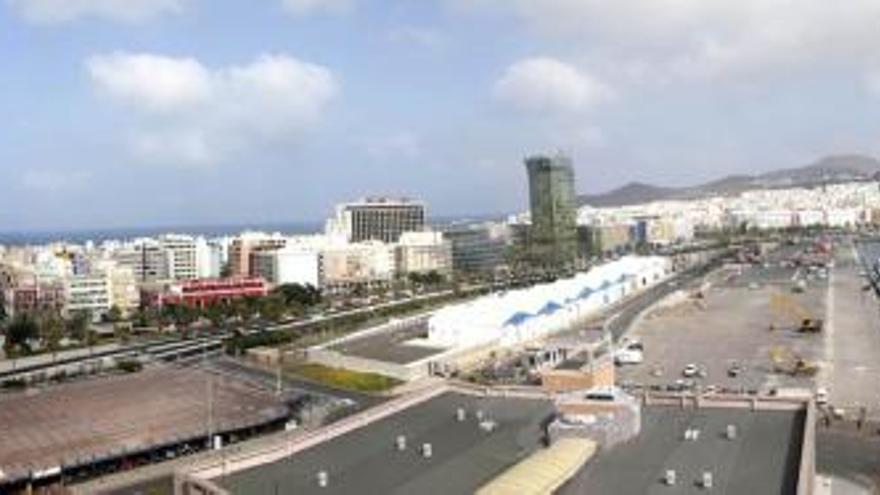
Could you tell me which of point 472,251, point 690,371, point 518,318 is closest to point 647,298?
point 518,318

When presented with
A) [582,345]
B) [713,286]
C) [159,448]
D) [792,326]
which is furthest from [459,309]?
[713,286]

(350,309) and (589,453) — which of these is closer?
(589,453)

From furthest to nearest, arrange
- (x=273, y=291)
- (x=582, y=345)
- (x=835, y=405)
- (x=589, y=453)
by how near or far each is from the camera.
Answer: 1. (x=273, y=291)
2. (x=582, y=345)
3. (x=835, y=405)
4. (x=589, y=453)

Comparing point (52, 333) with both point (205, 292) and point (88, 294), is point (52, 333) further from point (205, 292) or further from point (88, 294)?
point (205, 292)

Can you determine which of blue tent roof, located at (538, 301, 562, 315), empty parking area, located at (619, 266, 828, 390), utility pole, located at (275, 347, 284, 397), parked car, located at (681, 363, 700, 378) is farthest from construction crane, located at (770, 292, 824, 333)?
utility pole, located at (275, 347, 284, 397)

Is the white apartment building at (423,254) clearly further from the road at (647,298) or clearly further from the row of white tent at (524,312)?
the row of white tent at (524,312)

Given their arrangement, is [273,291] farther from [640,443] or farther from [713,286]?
[640,443]
